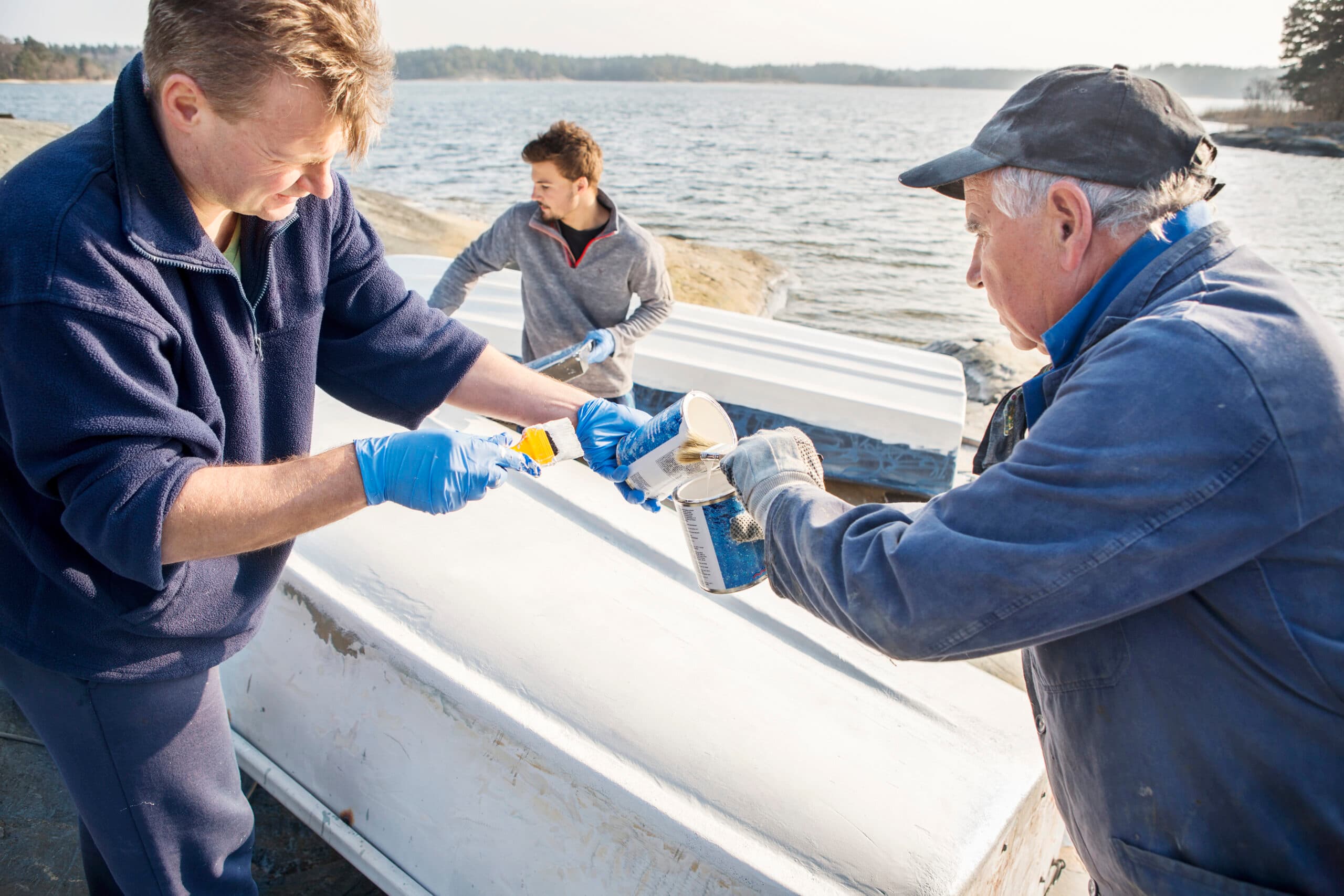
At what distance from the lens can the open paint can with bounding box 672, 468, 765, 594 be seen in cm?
176

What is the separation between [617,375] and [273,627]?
2.21 meters

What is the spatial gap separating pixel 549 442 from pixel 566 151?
2.31 metres

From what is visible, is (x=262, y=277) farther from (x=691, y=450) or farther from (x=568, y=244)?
(x=568, y=244)

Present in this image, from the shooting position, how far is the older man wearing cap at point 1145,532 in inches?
41.6

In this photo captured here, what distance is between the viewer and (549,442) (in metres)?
2.04

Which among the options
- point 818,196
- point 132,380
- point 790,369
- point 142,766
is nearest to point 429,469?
point 132,380

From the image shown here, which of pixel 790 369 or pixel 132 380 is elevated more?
pixel 132 380

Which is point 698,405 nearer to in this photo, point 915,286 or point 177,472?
point 177,472

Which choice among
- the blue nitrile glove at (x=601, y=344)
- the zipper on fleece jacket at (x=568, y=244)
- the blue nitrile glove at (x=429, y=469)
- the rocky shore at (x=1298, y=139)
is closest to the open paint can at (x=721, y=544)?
the blue nitrile glove at (x=429, y=469)

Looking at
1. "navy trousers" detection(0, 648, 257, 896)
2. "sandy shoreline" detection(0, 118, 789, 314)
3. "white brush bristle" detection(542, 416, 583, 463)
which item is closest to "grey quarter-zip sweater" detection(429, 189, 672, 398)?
"white brush bristle" detection(542, 416, 583, 463)

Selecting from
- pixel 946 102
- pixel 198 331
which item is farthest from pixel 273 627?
pixel 946 102

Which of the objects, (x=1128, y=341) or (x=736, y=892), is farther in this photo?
(x=736, y=892)

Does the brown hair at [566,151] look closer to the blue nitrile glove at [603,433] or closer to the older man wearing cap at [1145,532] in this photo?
the blue nitrile glove at [603,433]

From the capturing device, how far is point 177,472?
1352 mm
